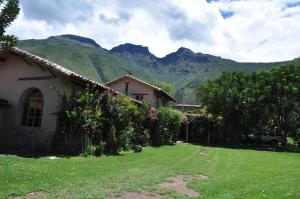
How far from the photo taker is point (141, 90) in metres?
40.6

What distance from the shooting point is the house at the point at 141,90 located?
3991 centimetres

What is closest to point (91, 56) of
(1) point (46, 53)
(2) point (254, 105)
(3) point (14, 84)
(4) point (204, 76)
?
(1) point (46, 53)

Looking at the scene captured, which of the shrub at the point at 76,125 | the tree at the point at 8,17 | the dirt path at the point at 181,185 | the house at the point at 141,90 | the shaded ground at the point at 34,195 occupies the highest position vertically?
the house at the point at 141,90

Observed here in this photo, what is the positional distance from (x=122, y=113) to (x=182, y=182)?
8937 millimetres

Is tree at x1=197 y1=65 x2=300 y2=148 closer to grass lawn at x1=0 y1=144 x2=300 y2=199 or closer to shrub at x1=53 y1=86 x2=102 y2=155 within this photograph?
shrub at x1=53 y1=86 x2=102 y2=155

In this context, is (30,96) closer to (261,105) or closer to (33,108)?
(33,108)

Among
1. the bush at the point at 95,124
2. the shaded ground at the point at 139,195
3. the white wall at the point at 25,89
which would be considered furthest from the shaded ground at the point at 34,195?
the white wall at the point at 25,89

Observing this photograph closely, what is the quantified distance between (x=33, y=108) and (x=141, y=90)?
2157 centimetres

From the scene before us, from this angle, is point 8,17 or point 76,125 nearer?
point 8,17

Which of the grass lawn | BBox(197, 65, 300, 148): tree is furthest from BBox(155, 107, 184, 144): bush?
the grass lawn

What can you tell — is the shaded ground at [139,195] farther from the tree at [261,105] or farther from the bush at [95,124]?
the tree at [261,105]

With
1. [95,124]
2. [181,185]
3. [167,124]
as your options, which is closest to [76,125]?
[95,124]

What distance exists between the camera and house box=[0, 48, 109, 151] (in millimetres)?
18562

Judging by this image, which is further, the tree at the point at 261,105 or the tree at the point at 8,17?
the tree at the point at 261,105
